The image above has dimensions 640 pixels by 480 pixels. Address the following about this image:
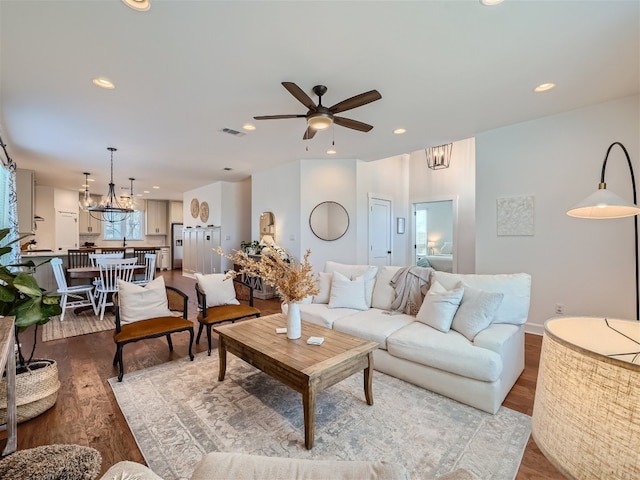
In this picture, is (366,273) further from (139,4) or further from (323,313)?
(139,4)

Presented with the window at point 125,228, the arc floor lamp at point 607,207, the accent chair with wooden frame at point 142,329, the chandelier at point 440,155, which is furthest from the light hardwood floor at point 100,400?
the window at point 125,228

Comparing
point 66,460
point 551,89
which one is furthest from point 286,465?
point 551,89

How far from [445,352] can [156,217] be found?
1182 cm

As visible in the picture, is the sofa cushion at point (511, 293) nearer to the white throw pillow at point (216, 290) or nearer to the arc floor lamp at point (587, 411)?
the arc floor lamp at point (587, 411)

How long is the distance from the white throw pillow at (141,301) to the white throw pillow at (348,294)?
191cm

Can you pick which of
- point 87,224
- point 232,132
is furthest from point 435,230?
point 87,224

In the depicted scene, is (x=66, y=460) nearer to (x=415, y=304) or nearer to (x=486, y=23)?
(x=415, y=304)

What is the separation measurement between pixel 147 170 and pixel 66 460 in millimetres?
6746

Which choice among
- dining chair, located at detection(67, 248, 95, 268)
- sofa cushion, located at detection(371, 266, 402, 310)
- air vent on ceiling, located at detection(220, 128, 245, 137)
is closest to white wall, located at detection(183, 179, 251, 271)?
→ dining chair, located at detection(67, 248, 95, 268)

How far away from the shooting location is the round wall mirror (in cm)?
570

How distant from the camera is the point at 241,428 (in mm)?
1979

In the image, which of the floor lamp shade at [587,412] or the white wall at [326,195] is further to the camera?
the white wall at [326,195]

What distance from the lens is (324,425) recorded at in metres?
2.02

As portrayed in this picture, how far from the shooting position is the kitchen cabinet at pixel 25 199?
5.91 meters
